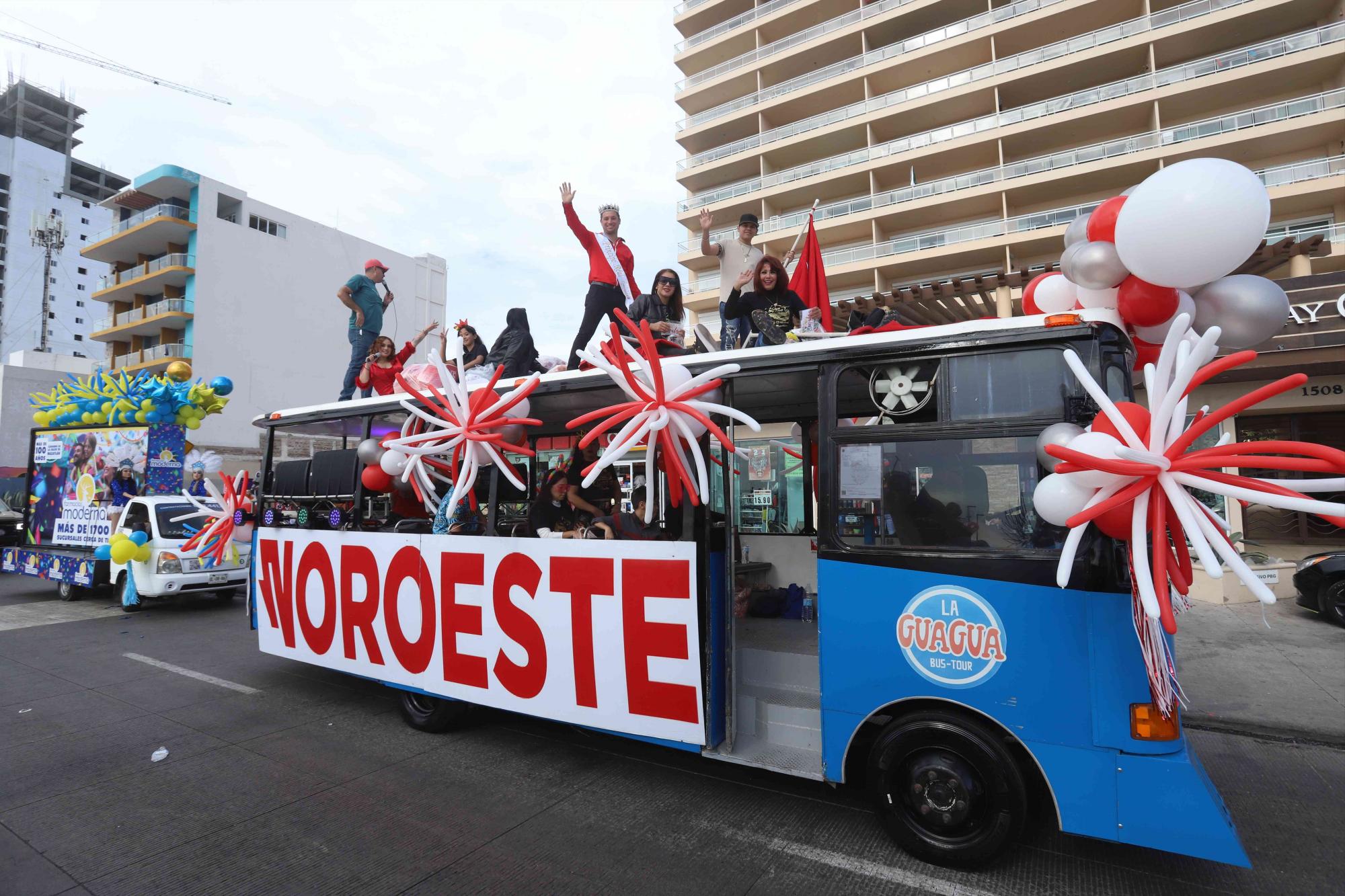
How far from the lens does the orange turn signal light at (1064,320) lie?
327 cm

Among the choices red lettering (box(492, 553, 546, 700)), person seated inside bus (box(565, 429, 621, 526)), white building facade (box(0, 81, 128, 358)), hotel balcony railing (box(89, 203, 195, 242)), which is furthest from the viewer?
white building facade (box(0, 81, 128, 358))

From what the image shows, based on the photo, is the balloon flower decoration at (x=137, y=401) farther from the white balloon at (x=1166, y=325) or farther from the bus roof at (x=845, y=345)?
the white balloon at (x=1166, y=325)

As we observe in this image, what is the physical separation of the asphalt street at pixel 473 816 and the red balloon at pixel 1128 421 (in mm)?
2238

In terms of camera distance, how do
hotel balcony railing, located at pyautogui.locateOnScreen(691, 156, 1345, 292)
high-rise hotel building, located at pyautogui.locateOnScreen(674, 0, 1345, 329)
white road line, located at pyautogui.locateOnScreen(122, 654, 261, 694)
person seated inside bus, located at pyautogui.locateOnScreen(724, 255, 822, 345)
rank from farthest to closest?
high-rise hotel building, located at pyautogui.locateOnScreen(674, 0, 1345, 329) → hotel balcony railing, located at pyautogui.locateOnScreen(691, 156, 1345, 292) → white road line, located at pyautogui.locateOnScreen(122, 654, 261, 694) → person seated inside bus, located at pyautogui.locateOnScreen(724, 255, 822, 345)

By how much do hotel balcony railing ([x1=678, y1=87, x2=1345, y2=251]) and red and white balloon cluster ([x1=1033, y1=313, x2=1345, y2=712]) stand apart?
578 inches

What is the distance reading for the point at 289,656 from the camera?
6.37m

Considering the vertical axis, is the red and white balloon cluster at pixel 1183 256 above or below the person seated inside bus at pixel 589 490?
above

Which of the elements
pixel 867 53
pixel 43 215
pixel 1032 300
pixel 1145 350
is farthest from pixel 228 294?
pixel 43 215

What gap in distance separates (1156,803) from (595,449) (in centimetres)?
452

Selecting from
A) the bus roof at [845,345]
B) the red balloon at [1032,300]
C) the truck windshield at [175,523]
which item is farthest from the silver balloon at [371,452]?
the truck windshield at [175,523]

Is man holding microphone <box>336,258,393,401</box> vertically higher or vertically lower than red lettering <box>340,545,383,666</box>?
higher

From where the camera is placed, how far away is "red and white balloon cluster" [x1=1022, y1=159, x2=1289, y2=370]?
9.63 ft

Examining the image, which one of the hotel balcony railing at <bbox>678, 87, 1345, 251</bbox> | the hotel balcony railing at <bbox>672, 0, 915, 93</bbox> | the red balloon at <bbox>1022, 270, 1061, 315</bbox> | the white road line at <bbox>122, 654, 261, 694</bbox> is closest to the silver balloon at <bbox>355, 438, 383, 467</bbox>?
the white road line at <bbox>122, 654, 261, 694</bbox>

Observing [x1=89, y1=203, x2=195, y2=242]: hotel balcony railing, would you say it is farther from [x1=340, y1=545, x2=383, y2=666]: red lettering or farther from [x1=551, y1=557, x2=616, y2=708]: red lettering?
[x1=551, y1=557, x2=616, y2=708]: red lettering
